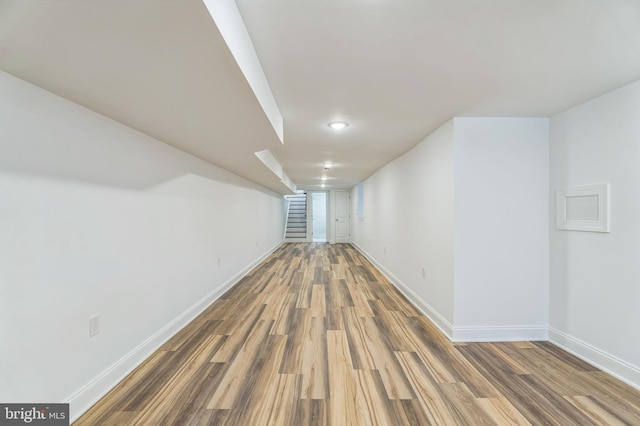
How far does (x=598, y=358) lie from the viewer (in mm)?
2008

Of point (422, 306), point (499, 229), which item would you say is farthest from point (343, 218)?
point (499, 229)

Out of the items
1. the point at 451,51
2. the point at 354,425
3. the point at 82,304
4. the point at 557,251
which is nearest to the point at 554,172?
the point at 557,251

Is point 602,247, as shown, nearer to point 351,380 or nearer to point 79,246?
point 351,380

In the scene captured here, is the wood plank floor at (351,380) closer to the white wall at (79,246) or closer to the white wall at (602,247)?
the white wall at (602,247)

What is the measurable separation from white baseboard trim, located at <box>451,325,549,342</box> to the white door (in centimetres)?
740

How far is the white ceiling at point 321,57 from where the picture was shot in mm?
909

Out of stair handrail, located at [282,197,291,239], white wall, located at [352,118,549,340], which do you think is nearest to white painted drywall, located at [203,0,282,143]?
white wall, located at [352,118,549,340]

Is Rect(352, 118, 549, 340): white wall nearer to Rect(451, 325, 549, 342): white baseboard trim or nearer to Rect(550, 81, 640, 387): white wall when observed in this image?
Rect(451, 325, 549, 342): white baseboard trim

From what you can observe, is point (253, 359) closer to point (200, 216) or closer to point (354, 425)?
point (354, 425)

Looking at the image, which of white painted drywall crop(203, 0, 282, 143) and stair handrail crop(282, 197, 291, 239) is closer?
white painted drywall crop(203, 0, 282, 143)

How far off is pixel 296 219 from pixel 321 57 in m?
9.41

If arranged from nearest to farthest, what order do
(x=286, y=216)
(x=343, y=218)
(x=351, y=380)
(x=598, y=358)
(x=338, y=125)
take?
(x=351, y=380)
(x=598, y=358)
(x=338, y=125)
(x=343, y=218)
(x=286, y=216)

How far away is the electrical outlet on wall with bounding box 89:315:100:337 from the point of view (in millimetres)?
1591

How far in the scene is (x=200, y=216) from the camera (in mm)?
3111
